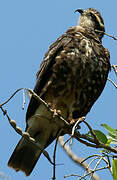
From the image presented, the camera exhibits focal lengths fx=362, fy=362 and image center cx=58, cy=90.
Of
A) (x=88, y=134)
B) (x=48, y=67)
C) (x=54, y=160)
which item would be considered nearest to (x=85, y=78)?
(x=48, y=67)

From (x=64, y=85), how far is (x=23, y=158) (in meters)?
1.06

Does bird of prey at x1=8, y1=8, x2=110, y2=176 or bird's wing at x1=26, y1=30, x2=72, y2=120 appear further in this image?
bird's wing at x1=26, y1=30, x2=72, y2=120

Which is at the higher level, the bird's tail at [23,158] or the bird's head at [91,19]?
the bird's head at [91,19]

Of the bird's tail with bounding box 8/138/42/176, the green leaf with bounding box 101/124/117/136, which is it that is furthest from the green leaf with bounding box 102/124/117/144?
the bird's tail with bounding box 8/138/42/176

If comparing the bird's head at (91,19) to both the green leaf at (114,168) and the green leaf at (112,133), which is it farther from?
the green leaf at (114,168)

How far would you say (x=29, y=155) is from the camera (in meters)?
4.37

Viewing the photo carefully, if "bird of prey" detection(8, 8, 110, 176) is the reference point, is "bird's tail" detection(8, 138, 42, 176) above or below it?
below

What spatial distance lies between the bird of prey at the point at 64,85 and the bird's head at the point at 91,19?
0.54 m

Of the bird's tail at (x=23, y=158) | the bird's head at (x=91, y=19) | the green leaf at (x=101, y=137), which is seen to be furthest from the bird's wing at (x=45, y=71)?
the green leaf at (x=101, y=137)

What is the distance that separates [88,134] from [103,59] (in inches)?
57.6

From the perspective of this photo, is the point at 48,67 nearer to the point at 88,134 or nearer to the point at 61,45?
the point at 61,45

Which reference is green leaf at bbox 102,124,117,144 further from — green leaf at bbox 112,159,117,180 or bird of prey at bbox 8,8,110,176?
bird of prey at bbox 8,8,110,176

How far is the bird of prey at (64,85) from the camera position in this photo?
13.1 ft

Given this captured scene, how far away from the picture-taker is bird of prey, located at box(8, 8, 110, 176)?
13.1 ft
